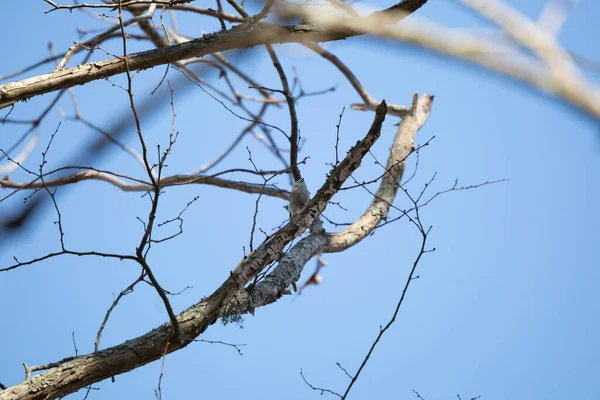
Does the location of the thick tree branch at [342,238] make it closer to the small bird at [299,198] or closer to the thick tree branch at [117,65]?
the small bird at [299,198]

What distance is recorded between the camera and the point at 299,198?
3107 millimetres

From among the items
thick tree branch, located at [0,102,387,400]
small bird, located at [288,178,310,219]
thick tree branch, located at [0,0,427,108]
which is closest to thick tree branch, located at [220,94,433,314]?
thick tree branch, located at [0,102,387,400]

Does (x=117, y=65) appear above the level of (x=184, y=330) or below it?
above

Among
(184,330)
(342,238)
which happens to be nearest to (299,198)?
(342,238)

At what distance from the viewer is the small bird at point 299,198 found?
3105 mm

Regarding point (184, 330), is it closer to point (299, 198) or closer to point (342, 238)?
point (299, 198)

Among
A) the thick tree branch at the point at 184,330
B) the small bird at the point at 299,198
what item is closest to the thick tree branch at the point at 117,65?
the thick tree branch at the point at 184,330

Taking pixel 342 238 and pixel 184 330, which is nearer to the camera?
pixel 184 330

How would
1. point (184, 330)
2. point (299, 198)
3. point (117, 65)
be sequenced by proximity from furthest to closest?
point (299, 198), point (117, 65), point (184, 330)

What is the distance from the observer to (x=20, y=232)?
1100 millimetres

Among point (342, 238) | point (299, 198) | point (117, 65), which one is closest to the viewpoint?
point (117, 65)

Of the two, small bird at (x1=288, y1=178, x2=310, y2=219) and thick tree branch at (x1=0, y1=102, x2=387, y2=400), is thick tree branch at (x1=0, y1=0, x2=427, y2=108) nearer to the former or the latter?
thick tree branch at (x1=0, y1=102, x2=387, y2=400)

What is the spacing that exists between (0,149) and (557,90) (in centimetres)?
260

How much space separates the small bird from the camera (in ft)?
10.2
